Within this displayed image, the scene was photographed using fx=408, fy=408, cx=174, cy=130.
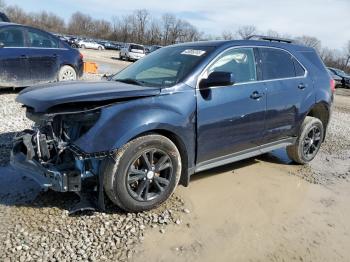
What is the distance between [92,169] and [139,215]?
2.31ft

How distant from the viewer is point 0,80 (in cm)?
908

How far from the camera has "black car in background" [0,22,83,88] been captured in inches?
359

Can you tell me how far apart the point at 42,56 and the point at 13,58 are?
0.78 m

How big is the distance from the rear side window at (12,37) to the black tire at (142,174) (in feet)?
21.0

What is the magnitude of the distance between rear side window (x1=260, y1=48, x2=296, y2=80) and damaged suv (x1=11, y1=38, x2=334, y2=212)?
2 cm

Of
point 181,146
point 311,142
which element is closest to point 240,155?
point 181,146

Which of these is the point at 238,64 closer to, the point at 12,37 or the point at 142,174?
the point at 142,174

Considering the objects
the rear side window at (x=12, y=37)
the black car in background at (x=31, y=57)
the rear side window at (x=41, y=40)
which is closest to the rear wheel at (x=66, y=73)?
the black car in background at (x=31, y=57)

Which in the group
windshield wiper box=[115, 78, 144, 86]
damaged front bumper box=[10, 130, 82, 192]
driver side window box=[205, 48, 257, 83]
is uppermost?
driver side window box=[205, 48, 257, 83]

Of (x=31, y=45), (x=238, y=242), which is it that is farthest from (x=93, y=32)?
(x=238, y=242)

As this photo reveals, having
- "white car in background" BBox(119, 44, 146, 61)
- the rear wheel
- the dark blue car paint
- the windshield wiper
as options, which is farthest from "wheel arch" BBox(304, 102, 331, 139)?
"white car in background" BBox(119, 44, 146, 61)

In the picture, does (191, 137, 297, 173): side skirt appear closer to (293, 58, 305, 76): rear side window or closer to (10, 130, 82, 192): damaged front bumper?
(293, 58, 305, 76): rear side window

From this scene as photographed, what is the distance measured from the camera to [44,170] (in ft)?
12.6

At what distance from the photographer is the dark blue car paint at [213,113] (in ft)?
12.8
